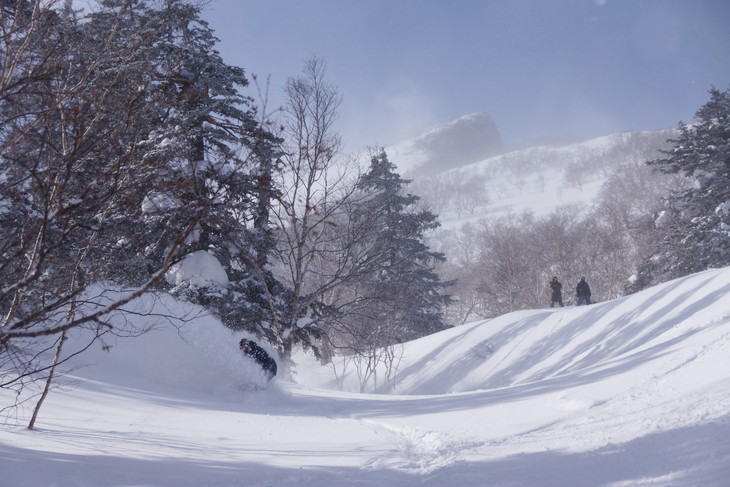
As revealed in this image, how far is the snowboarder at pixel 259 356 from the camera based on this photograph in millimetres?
8203

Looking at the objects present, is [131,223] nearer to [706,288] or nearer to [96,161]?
[96,161]

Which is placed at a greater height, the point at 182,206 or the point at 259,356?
the point at 182,206

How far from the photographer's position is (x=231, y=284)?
11047mm

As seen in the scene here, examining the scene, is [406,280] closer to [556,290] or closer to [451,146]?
[556,290]

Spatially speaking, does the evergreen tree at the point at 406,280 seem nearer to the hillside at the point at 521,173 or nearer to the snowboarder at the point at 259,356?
the snowboarder at the point at 259,356

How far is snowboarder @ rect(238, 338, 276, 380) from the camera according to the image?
8.20 m

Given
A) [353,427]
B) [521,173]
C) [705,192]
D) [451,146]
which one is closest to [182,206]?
[353,427]

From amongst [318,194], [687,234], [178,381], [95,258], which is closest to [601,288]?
[687,234]

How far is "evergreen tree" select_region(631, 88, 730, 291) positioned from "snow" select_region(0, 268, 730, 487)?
10.7 meters

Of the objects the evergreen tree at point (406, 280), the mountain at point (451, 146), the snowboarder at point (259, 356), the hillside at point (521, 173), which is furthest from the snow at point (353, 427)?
the mountain at point (451, 146)

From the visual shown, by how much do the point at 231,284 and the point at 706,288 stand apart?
37.2ft

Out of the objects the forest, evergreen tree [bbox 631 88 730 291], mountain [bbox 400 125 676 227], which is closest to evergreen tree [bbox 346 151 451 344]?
the forest

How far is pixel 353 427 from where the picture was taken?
5488 mm

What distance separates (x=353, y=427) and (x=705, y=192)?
20.6m
